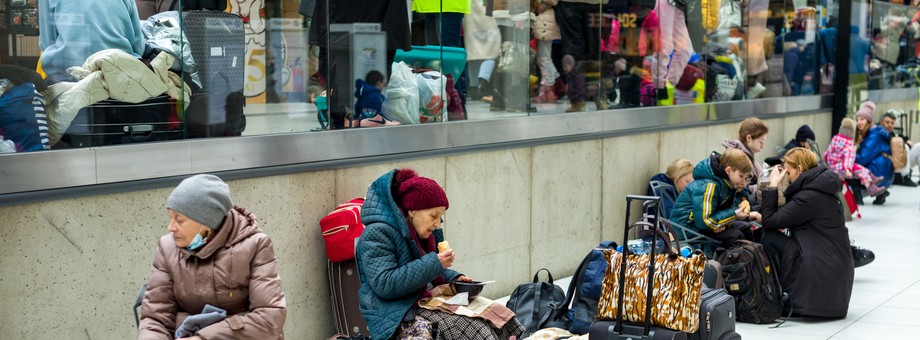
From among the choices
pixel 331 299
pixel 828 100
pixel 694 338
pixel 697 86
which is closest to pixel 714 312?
pixel 694 338

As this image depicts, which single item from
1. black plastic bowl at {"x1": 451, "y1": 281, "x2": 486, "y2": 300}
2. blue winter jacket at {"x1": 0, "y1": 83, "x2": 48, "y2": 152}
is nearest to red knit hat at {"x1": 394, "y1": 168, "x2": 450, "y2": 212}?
black plastic bowl at {"x1": 451, "y1": 281, "x2": 486, "y2": 300}

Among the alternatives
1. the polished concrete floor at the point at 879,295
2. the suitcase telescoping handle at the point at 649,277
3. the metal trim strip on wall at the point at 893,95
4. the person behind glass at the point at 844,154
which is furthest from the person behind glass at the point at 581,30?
the metal trim strip on wall at the point at 893,95

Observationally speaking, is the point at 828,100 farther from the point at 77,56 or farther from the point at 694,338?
the point at 77,56

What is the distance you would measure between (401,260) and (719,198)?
419 centimetres

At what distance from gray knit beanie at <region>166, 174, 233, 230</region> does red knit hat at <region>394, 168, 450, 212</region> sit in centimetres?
145

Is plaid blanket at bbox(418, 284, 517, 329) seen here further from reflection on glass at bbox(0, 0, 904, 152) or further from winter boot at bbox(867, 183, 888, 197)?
winter boot at bbox(867, 183, 888, 197)

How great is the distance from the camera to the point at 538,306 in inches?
291

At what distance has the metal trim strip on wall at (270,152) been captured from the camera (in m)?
5.80

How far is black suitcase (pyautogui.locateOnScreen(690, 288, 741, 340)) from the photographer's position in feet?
21.7

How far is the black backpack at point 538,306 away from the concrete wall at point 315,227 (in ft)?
4.50

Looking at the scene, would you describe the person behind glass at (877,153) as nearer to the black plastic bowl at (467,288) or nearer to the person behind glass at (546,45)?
the person behind glass at (546,45)

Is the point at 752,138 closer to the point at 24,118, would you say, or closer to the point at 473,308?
the point at 473,308

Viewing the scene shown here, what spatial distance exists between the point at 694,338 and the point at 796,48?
11730mm

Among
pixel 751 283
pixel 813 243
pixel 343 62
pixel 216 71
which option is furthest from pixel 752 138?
pixel 216 71
